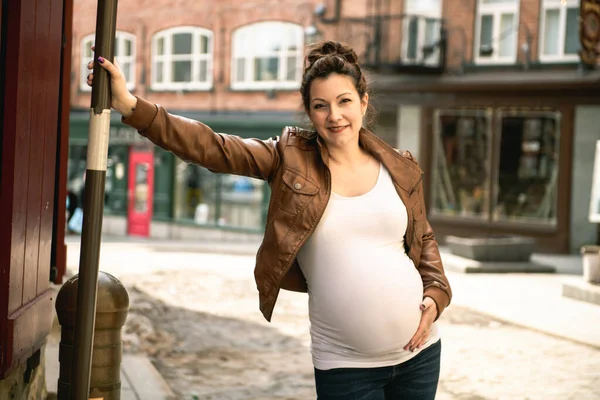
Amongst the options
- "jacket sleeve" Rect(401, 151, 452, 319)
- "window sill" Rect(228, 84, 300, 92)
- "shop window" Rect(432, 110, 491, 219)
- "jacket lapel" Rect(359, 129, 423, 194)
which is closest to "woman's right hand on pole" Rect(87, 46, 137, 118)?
"jacket lapel" Rect(359, 129, 423, 194)

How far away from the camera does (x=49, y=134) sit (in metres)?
4.77

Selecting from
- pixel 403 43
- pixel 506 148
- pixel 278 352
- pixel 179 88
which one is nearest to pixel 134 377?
pixel 278 352

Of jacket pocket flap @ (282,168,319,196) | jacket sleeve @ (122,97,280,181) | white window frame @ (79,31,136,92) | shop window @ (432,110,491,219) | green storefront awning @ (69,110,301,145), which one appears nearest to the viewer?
jacket sleeve @ (122,97,280,181)

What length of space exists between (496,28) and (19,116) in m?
19.1

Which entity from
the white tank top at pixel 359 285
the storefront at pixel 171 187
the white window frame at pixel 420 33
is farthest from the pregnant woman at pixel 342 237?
the storefront at pixel 171 187

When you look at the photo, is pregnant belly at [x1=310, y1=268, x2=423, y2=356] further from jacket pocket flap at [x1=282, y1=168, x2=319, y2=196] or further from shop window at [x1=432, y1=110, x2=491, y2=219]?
shop window at [x1=432, y1=110, x2=491, y2=219]

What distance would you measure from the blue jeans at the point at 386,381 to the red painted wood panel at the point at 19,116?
1781mm

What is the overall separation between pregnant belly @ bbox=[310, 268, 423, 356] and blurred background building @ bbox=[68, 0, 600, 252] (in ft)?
50.3

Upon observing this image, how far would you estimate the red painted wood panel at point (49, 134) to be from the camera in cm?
469

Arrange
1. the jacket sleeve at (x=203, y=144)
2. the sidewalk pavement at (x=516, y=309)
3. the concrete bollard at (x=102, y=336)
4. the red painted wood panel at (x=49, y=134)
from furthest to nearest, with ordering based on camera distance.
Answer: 1. the sidewalk pavement at (x=516, y=309)
2. the red painted wood panel at (x=49, y=134)
3. the concrete bollard at (x=102, y=336)
4. the jacket sleeve at (x=203, y=144)

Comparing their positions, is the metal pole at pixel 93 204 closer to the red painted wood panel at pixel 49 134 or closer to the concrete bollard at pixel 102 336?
the concrete bollard at pixel 102 336

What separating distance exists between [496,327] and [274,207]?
7.66 metres

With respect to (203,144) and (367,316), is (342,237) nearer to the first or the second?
(367,316)

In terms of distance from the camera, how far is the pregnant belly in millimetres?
2980
